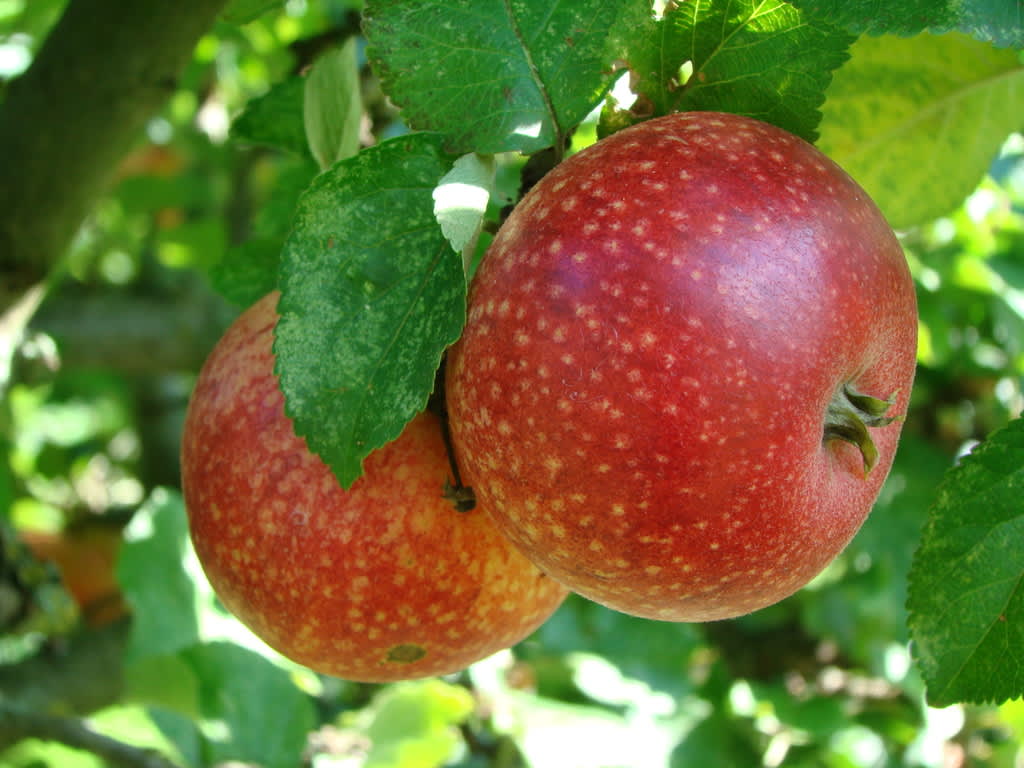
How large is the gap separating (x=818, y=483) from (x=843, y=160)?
58 cm

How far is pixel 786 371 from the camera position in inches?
30.9

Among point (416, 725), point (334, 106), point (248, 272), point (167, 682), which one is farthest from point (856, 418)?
point (167, 682)

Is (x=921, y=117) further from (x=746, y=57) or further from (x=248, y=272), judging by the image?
(x=248, y=272)

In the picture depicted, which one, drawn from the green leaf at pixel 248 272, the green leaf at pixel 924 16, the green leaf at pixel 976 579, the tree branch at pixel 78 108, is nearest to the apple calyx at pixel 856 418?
the green leaf at pixel 976 579

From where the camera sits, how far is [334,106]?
1108mm

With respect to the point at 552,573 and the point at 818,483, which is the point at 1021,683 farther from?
the point at 552,573

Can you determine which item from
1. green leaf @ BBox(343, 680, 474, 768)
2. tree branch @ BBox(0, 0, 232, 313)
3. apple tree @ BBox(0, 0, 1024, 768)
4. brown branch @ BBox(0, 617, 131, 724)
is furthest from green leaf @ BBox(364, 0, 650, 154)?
brown branch @ BBox(0, 617, 131, 724)

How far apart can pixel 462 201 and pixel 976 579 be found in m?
0.58

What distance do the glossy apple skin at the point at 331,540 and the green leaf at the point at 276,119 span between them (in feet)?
1.00

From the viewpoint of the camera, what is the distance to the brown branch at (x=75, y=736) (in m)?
1.58

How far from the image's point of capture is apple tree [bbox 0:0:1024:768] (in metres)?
0.90

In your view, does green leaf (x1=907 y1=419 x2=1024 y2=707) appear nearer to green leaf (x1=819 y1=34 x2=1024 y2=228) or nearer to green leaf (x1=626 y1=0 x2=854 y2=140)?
green leaf (x1=626 y1=0 x2=854 y2=140)

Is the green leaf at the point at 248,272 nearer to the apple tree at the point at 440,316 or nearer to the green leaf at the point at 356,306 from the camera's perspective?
the apple tree at the point at 440,316

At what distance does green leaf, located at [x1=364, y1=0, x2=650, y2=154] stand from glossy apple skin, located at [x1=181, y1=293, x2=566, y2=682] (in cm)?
29
